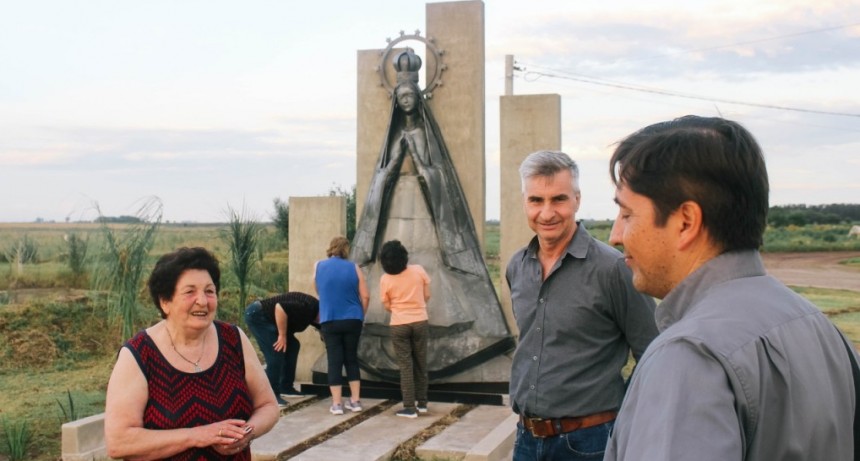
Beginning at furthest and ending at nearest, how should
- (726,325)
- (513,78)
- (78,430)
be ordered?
(513,78) < (78,430) < (726,325)

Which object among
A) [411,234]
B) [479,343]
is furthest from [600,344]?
[411,234]

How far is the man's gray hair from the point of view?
3.58 meters

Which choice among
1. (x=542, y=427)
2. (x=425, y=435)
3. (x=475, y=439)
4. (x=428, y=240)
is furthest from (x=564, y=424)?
(x=428, y=240)

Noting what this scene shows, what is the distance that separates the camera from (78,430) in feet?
20.9

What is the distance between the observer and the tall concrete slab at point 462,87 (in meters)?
9.61

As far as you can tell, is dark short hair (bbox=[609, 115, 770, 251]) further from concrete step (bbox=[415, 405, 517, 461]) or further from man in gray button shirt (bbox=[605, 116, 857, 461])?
concrete step (bbox=[415, 405, 517, 461])

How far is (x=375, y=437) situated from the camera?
7.28m

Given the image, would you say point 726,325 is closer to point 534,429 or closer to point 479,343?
point 534,429

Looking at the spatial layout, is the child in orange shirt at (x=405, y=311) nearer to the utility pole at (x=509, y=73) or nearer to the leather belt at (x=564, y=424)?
the leather belt at (x=564, y=424)

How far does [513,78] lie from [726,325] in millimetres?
18580

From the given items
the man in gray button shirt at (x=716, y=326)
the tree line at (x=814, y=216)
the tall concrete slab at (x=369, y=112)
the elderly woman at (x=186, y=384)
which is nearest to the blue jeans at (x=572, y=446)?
the elderly woman at (x=186, y=384)

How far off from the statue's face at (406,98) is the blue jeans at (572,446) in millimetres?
6253

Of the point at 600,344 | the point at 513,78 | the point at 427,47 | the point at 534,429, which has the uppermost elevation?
the point at 513,78

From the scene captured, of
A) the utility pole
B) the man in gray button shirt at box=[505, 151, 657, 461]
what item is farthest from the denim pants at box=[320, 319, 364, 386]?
the utility pole
